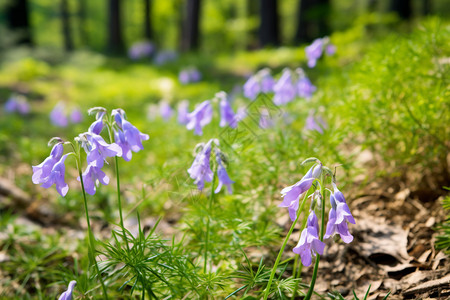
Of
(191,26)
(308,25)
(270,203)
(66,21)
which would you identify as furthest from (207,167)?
(66,21)

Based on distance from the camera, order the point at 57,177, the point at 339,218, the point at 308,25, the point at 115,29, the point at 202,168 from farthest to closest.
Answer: the point at 115,29, the point at 308,25, the point at 202,168, the point at 57,177, the point at 339,218

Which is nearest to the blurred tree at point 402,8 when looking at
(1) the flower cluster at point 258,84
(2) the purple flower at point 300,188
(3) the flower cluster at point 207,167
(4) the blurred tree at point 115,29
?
(1) the flower cluster at point 258,84

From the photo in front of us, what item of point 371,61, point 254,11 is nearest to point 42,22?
point 254,11

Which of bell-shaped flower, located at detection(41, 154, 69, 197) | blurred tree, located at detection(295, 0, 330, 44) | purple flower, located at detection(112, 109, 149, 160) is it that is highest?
purple flower, located at detection(112, 109, 149, 160)

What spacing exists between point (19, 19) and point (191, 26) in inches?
282

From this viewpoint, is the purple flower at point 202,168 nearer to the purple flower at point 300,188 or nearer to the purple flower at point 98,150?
the purple flower at point 98,150

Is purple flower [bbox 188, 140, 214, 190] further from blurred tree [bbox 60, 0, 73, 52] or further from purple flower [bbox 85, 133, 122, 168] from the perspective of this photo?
blurred tree [bbox 60, 0, 73, 52]

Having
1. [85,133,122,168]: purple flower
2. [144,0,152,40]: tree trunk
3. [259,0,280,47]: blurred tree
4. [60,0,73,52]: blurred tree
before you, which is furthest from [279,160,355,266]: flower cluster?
[60,0,73,52]: blurred tree

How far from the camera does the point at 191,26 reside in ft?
53.1

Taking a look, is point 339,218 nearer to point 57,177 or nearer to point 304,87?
point 57,177

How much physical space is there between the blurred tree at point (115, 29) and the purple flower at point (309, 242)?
18.8 meters

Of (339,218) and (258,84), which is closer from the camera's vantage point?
(339,218)

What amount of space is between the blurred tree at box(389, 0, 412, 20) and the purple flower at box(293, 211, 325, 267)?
43.7ft

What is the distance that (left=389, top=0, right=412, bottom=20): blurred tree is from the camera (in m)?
12.7
